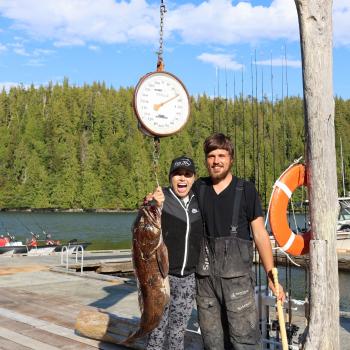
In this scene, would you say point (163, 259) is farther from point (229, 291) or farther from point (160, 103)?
point (160, 103)

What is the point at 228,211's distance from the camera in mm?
3646

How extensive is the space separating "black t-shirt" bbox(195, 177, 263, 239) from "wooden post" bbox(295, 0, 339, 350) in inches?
20.4

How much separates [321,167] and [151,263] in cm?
145

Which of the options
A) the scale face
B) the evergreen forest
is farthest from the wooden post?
the evergreen forest

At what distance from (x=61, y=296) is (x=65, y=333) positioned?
2645mm

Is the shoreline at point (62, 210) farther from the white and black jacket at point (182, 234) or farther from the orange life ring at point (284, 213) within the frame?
the white and black jacket at point (182, 234)

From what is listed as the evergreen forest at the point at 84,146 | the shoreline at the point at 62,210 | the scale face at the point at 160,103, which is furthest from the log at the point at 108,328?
the shoreline at the point at 62,210

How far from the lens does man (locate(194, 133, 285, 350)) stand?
11.9ft

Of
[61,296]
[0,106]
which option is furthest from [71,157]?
[61,296]

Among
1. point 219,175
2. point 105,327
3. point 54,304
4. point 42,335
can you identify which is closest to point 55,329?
point 42,335

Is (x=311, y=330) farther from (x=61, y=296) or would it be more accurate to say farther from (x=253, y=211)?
(x=61, y=296)

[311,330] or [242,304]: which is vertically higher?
[242,304]

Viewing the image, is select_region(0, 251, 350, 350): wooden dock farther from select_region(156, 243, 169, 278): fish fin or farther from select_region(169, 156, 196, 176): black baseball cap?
select_region(169, 156, 196, 176): black baseball cap

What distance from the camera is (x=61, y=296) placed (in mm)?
8484
